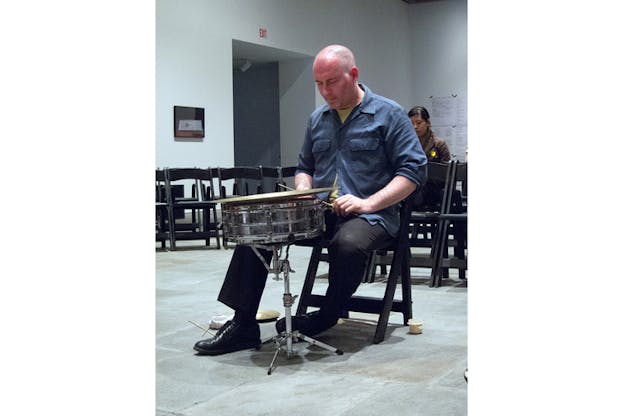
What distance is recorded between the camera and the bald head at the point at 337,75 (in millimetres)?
3125

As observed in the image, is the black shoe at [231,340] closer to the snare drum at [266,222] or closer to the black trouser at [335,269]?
the black trouser at [335,269]

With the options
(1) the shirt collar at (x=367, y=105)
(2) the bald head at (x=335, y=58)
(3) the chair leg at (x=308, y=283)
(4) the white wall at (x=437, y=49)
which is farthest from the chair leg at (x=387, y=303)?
(4) the white wall at (x=437, y=49)

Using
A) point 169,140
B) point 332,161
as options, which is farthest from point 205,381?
point 169,140

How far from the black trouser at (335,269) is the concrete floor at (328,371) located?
0.22m

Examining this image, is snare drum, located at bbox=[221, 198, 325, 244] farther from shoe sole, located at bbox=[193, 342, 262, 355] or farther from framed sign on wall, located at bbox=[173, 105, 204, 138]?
framed sign on wall, located at bbox=[173, 105, 204, 138]

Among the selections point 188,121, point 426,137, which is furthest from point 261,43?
point 426,137

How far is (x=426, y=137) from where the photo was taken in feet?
19.3

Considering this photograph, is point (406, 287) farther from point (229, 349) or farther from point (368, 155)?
point (229, 349)

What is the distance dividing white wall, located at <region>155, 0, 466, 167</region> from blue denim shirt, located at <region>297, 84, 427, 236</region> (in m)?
6.48

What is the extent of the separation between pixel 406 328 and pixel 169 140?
6894 millimetres

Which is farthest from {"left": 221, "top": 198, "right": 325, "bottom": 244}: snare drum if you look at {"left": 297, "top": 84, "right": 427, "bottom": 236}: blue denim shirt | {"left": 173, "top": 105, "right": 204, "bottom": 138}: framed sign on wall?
{"left": 173, "top": 105, "right": 204, "bottom": 138}: framed sign on wall

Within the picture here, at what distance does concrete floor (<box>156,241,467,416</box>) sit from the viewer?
229cm

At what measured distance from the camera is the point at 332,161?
3.28m
